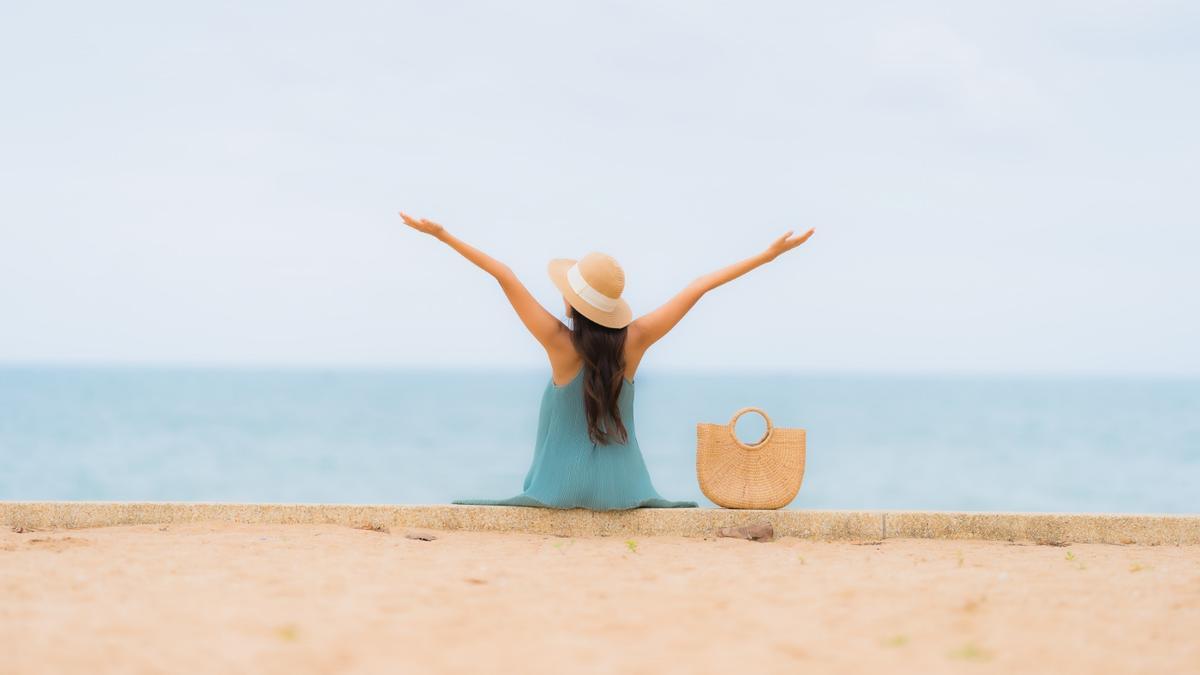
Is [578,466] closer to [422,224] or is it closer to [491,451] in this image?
[422,224]

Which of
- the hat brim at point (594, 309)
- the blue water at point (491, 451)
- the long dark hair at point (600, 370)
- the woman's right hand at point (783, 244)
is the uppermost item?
the woman's right hand at point (783, 244)

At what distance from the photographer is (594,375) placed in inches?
223

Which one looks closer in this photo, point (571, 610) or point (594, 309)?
point (571, 610)

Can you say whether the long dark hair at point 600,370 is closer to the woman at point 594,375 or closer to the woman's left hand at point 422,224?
the woman at point 594,375

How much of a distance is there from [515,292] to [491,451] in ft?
93.9

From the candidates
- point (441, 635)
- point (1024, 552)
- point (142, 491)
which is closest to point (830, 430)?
point (142, 491)

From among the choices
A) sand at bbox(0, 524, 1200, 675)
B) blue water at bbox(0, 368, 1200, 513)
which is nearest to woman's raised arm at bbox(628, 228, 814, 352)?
sand at bbox(0, 524, 1200, 675)

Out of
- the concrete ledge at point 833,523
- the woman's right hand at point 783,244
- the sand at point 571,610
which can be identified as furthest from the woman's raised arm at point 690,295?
the sand at point 571,610

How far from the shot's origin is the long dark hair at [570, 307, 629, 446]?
5.66 meters

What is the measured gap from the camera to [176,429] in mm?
38094

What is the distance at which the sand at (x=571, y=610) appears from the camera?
9.81 ft

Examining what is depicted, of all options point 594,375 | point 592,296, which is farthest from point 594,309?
point 594,375

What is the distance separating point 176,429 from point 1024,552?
36.6 m

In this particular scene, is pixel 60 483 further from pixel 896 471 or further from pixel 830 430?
pixel 830 430
